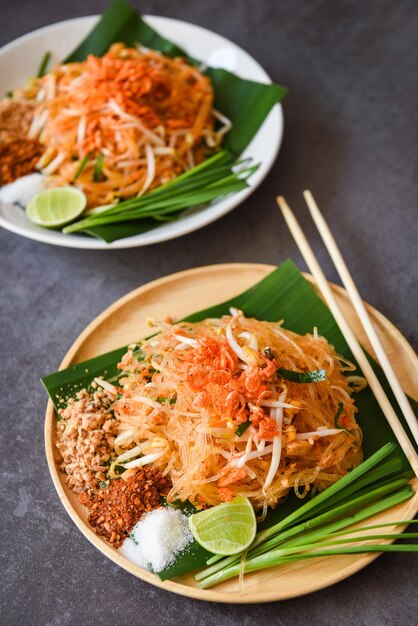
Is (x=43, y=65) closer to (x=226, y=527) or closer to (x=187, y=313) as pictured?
(x=187, y=313)

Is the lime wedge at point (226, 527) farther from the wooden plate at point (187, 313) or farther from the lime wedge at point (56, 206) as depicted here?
the lime wedge at point (56, 206)

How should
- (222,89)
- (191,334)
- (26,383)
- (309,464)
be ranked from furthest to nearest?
(222,89) → (26,383) → (191,334) → (309,464)

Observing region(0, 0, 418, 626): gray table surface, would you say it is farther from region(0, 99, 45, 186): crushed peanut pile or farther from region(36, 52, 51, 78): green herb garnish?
region(36, 52, 51, 78): green herb garnish

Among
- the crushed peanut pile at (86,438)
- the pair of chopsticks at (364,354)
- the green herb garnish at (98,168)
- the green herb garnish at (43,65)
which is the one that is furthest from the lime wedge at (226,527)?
the green herb garnish at (43,65)


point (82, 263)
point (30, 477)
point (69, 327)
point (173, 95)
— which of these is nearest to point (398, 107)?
point (173, 95)

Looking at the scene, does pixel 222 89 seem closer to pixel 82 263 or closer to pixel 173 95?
pixel 173 95

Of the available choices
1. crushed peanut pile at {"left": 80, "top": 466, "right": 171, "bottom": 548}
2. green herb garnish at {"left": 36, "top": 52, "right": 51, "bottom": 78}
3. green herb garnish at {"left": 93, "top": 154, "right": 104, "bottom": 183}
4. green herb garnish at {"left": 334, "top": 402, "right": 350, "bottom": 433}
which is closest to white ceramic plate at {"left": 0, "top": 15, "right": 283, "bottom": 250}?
green herb garnish at {"left": 36, "top": 52, "right": 51, "bottom": 78}
